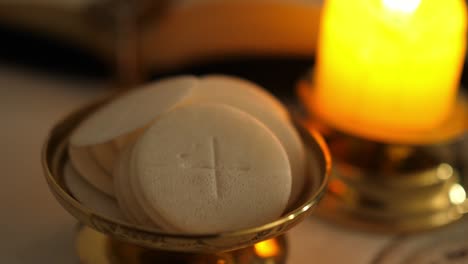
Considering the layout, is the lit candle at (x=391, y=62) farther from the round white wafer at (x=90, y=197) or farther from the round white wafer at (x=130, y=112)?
the round white wafer at (x=90, y=197)

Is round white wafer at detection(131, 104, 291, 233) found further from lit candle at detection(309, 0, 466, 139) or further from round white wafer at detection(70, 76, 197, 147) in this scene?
→ lit candle at detection(309, 0, 466, 139)

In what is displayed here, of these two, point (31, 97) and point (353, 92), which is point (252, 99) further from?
point (31, 97)

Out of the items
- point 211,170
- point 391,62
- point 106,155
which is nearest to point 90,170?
point 106,155

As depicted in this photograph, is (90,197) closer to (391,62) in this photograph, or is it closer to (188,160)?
(188,160)

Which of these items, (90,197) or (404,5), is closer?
(90,197)

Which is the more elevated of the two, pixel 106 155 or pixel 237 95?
pixel 237 95

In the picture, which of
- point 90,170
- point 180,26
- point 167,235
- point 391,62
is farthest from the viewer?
point 180,26

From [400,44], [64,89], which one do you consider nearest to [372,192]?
[400,44]
